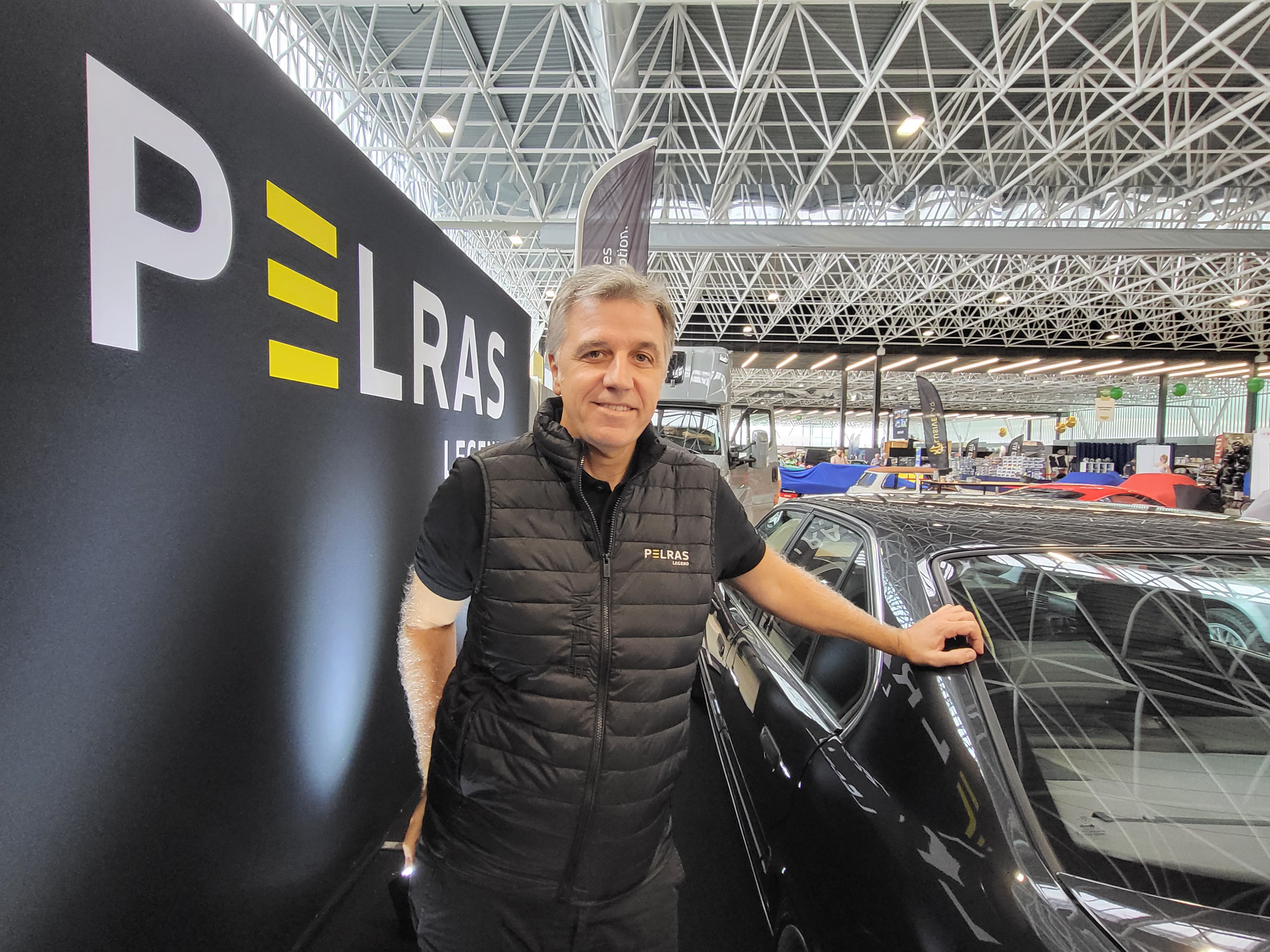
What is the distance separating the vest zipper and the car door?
25.1 inches

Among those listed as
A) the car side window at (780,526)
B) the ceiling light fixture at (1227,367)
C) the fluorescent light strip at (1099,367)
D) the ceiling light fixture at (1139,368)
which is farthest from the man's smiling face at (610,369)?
the ceiling light fixture at (1227,367)

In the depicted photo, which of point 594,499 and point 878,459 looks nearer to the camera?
point 594,499

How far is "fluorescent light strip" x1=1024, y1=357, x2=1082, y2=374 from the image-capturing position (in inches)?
916

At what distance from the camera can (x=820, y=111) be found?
9180 mm

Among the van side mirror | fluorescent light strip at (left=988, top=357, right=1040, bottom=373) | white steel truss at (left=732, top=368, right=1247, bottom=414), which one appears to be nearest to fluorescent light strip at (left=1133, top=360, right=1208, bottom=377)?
white steel truss at (left=732, top=368, right=1247, bottom=414)

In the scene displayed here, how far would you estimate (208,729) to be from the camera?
1259 mm

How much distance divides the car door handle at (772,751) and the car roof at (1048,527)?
614 mm

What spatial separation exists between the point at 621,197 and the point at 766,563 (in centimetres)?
453

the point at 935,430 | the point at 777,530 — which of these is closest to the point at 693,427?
the point at 777,530

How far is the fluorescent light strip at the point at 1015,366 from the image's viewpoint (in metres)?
23.0

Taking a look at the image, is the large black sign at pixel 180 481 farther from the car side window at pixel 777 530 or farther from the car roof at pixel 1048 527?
the car roof at pixel 1048 527

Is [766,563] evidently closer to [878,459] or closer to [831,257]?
[831,257]

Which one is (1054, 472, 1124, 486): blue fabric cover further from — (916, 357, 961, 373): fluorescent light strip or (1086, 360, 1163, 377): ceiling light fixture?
(1086, 360, 1163, 377): ceiling light fixture

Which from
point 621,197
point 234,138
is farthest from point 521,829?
point 621,197
